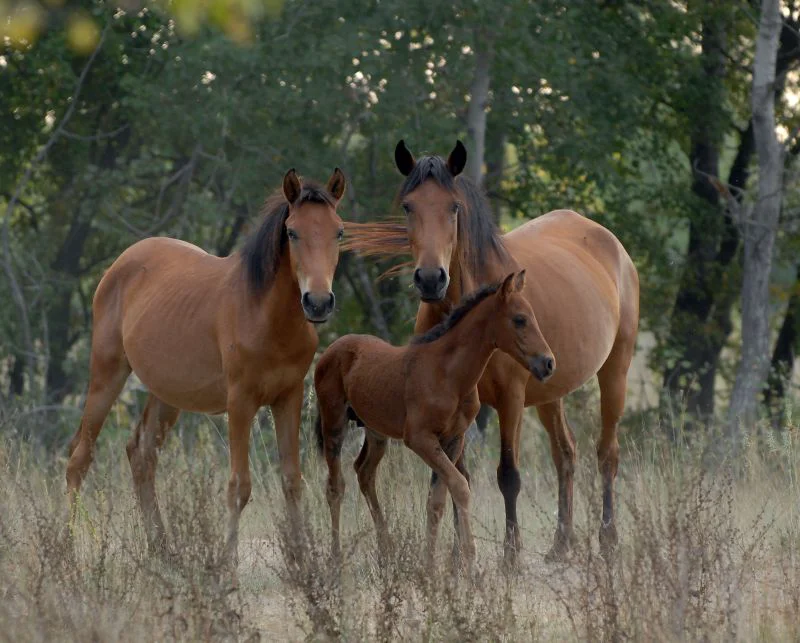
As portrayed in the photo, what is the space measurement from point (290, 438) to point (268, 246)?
105 centimetres

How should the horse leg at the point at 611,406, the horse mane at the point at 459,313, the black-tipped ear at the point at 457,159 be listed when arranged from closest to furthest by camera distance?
the horse mane at the point at 459,313 → the black-tipped ear at the point at 457,159 → the horse leg at the point at 611,406

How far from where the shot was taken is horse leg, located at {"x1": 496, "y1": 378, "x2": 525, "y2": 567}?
7.03 metres

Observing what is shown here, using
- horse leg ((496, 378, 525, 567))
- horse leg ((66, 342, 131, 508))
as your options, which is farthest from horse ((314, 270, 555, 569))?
horse leg ((66, 342, 131, 508))

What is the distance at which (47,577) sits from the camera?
5391 mm

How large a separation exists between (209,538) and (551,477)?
552cm

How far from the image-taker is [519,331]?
6.12 metres

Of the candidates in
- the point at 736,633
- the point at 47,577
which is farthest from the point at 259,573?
the point at 736,633

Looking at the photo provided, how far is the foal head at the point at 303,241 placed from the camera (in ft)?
20.7

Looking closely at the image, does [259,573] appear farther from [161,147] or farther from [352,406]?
[161,147]

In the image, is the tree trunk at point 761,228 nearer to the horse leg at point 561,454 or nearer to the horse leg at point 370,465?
the horse leg at point 561,454

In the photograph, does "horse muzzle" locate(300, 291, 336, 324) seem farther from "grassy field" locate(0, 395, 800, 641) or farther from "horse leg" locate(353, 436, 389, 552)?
"horse leg" locate(353, 436, 389, 552)

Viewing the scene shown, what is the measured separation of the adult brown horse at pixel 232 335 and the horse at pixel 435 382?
25 centimetres

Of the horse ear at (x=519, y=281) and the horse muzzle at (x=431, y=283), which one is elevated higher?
the horse ear at (x=519, y=281)

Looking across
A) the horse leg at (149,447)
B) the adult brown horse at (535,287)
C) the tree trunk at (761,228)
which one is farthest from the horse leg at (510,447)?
the tree trunk at (761,228)
